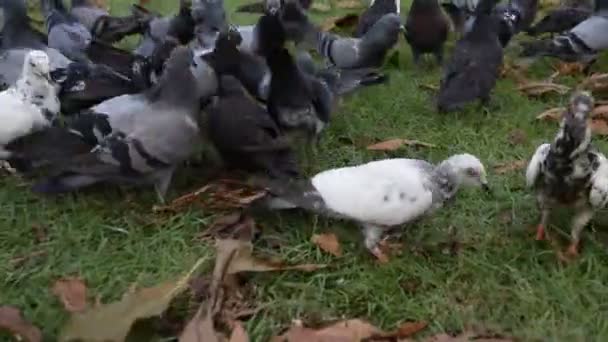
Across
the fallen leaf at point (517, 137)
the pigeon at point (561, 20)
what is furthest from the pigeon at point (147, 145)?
the pigeon at point (561, 20)

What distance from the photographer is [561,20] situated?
524cm

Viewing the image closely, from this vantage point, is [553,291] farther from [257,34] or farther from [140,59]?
[140,59]

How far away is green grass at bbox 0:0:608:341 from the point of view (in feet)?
8.28

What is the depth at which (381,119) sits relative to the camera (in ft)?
13.4

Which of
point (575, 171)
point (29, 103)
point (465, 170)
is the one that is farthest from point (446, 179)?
point (29, 103)

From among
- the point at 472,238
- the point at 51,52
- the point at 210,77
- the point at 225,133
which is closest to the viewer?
the point at 472,238

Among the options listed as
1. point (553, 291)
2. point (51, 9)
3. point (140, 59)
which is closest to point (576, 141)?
point (553, 291)

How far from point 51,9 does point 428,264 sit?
11.5ft

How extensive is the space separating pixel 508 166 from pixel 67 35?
279cm

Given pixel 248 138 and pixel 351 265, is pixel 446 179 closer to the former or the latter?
pixel 351 265

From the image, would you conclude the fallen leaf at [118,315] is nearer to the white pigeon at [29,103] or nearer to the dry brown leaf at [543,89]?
the white pigeon at [29,103]

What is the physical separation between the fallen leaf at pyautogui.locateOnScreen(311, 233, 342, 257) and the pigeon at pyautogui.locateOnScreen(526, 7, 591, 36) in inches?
120

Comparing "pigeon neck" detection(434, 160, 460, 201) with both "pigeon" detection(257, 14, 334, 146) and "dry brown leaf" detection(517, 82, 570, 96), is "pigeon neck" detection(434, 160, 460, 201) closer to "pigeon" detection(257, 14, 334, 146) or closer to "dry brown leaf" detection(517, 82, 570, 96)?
"pigeon" detection(257, 14, 334, 146)

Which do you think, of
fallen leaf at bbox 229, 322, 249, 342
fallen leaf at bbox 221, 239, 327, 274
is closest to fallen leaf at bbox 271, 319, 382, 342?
fallen leaf at bbox 229, 322, 249, 342
